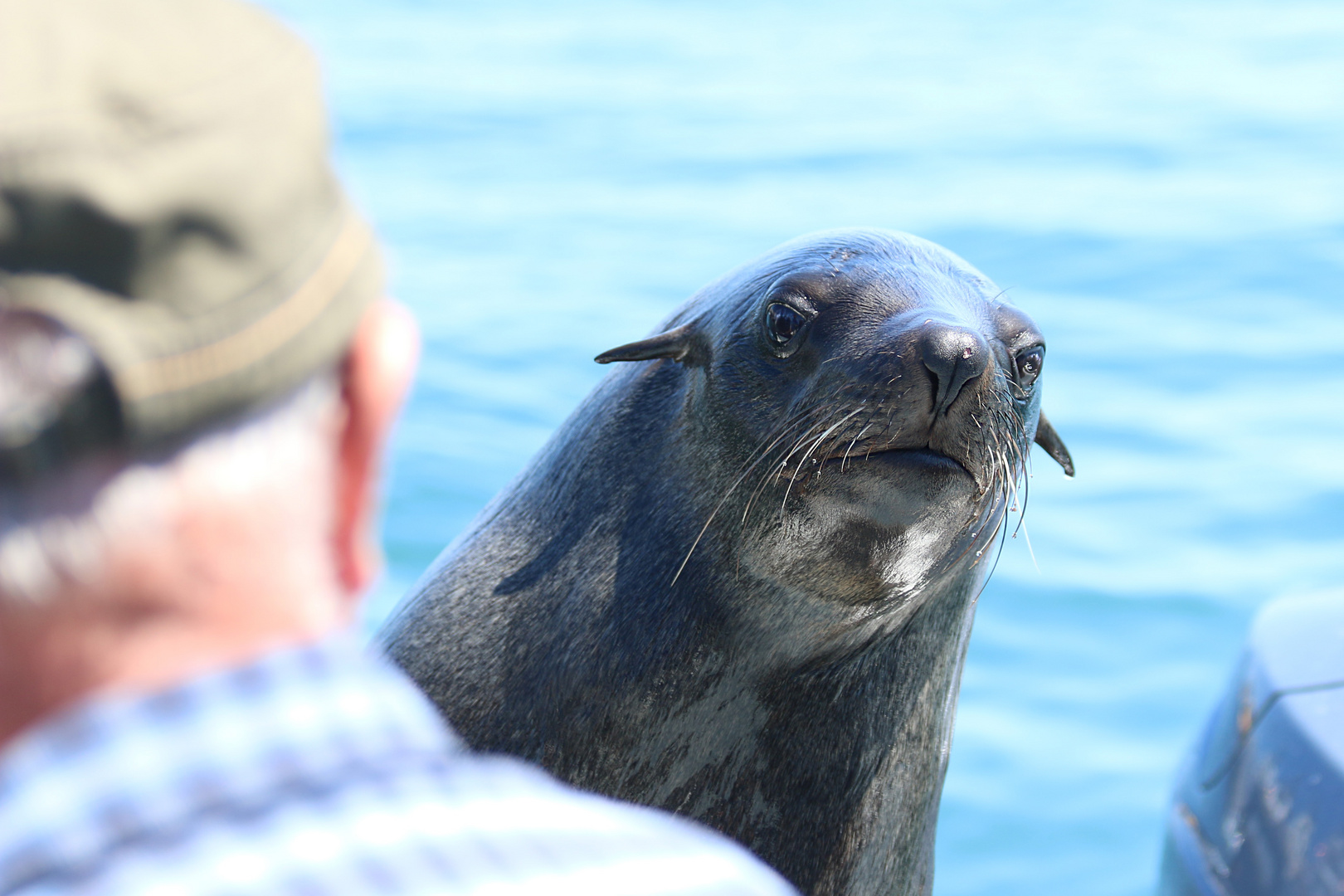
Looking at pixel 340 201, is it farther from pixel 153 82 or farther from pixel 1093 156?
pixel 1093 156

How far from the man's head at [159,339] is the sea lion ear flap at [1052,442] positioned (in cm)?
251

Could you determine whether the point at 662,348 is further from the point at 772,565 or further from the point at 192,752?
the point at 192,752

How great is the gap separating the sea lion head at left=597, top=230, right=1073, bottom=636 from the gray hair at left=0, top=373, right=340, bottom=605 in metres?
1.88

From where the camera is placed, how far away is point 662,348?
→ 10.4ft

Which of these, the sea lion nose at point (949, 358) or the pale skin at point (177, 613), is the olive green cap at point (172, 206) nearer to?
the pale skin at point (177, 613)

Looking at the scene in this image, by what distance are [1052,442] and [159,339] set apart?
2704mm

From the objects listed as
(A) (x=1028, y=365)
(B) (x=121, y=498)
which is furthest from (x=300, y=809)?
(A) (x=1028, y=365)

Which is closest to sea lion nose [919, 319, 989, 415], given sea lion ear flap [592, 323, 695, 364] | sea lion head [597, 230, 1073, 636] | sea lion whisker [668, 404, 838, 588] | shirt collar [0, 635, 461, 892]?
sea lion head [597, 230, 1073, 636]

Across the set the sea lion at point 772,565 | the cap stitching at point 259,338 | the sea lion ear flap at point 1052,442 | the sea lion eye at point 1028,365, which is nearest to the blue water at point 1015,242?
the sea lion ear flap at point 1052,442

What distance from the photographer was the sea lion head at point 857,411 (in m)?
2.83

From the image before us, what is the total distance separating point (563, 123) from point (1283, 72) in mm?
7387

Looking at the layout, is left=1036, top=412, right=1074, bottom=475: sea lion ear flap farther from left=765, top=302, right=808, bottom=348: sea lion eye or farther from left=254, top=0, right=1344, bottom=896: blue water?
left=254, top=0, right=1344, bottom=896: blue water

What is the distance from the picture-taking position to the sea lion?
2.87 m

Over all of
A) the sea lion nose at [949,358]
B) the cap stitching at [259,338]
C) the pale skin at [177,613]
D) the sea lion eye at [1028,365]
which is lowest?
the sea lion eye at [1028,365]
